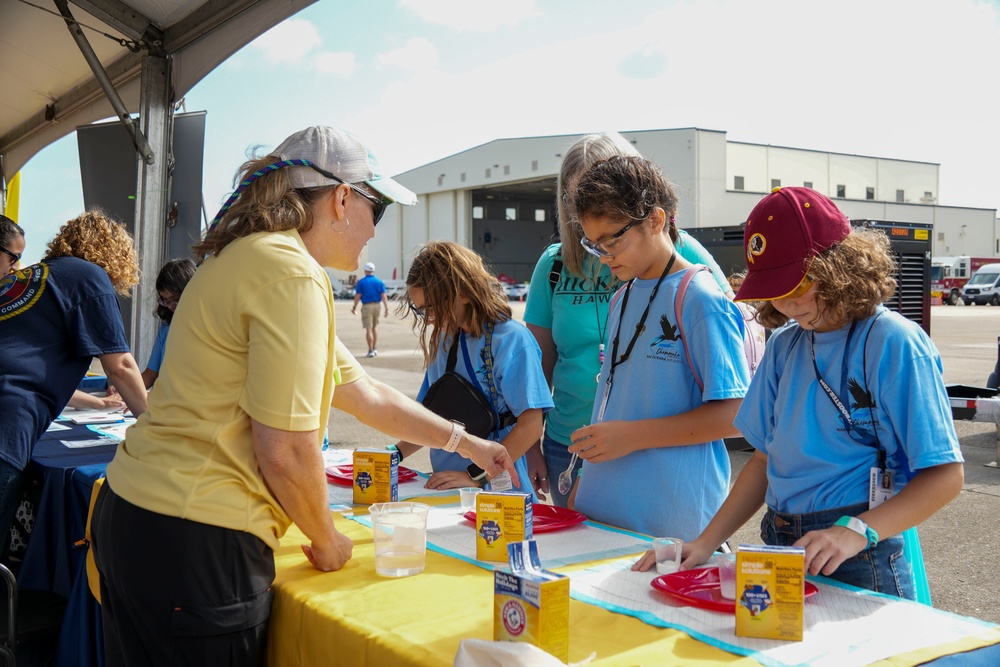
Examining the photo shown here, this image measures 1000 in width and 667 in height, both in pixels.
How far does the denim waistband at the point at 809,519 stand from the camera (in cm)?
162

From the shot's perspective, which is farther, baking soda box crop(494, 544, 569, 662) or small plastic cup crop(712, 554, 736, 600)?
small plastic cup crop(712, 554, 736, 600)

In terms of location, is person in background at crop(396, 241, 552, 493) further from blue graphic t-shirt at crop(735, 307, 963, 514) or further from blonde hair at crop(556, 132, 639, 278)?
blue graphic t-shirt at crop(735, 307, 963, 514)

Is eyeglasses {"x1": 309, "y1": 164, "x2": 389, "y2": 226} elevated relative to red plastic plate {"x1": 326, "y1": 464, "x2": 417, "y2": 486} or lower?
elevated

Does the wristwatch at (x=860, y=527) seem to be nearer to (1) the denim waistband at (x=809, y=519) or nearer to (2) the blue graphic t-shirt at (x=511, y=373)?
(1) the denim waistband at (x=809, y=519)

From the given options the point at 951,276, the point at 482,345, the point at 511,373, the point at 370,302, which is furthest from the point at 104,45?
the point at 951,276

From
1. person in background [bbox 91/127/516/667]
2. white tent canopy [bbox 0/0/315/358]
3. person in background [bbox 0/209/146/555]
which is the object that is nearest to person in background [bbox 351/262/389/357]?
white tent canopy [bbox 0/0/315/358]

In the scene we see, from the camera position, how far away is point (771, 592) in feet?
4.42

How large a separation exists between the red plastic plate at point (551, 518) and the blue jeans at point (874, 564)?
61 centimetres

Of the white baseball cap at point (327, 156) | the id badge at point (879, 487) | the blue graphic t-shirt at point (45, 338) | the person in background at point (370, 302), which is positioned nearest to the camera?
the id badge at point (879, 487)

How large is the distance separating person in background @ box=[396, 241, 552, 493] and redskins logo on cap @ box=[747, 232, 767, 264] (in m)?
1.06

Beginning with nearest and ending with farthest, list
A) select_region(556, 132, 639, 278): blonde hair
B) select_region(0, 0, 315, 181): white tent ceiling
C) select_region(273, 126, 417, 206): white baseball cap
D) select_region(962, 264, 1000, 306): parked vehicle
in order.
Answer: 1. select_region(273, 126, 417, 206): white baseball cap
2. select_region(556, 132, 639, 278): blonde hair
3. select_region(0, 0, 315, 181): white tent ceiling
4. select_region(962, 264, 1000, 306): parked vehicle

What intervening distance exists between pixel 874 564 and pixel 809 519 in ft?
0.47

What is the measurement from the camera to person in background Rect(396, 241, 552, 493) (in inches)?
105

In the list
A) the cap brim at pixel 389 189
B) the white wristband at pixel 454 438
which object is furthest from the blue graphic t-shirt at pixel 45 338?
the cap brim at pixel 389 189
